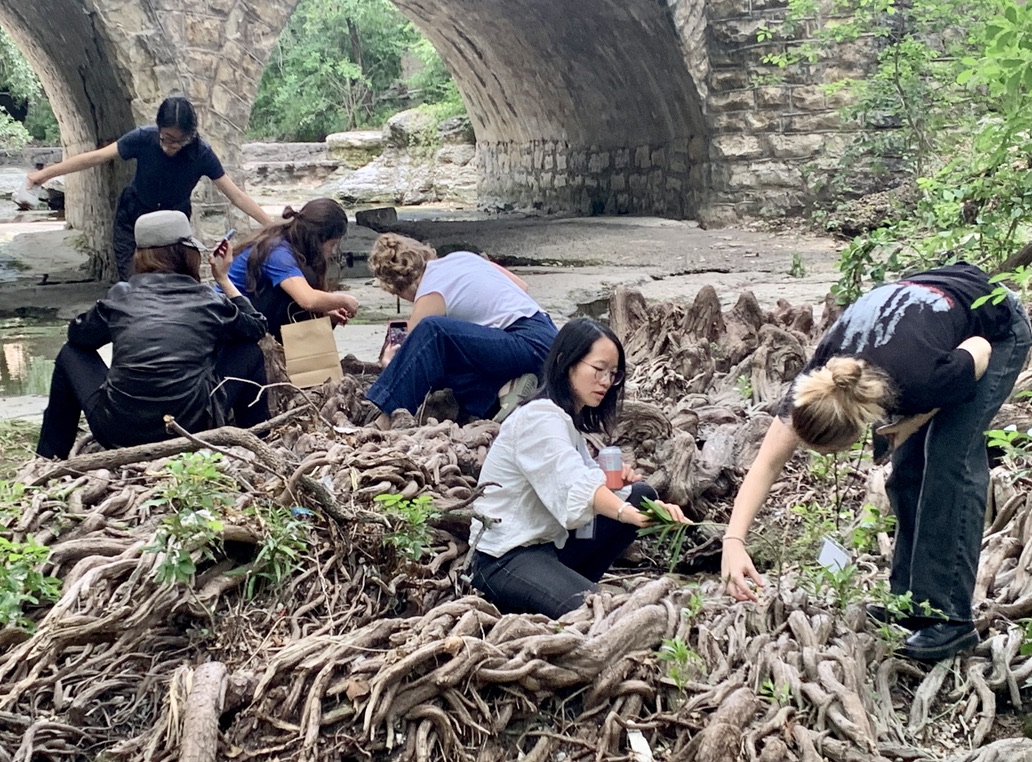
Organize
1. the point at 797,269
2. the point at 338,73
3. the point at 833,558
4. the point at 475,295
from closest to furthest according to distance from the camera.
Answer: the point at 833,558, the point at 475,295, the point at 797,269, the point at 338,73

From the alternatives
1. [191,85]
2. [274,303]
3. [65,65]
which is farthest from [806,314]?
[65,65]

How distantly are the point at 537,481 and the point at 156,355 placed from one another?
148 centimetres

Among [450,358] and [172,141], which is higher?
[172,141]

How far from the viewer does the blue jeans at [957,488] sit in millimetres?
2547

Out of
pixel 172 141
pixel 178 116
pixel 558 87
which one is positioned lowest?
pixel 172 141

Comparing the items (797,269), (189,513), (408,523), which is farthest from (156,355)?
(797,269)

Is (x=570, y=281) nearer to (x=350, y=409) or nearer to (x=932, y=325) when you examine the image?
(x=350, y=409)

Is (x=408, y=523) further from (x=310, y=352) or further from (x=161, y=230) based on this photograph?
(x=310, y=352)

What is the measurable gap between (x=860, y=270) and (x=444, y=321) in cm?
194

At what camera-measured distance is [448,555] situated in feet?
10.2

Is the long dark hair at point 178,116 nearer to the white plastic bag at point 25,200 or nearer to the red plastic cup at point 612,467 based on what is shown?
the red plastic cup at point 612,467

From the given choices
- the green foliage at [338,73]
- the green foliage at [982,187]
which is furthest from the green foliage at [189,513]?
the green foliage at [338,73]

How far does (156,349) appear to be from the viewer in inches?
146

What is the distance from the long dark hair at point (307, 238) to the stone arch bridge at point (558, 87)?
4.04m
